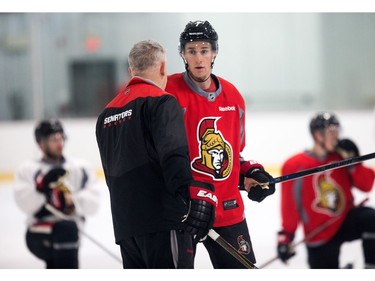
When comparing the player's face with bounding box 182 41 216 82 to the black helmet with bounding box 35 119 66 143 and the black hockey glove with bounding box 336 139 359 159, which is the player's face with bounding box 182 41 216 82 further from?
the black helmet with bounding box 35 119 66 143

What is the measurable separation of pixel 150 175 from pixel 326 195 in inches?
55.3

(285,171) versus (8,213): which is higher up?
(285,171)

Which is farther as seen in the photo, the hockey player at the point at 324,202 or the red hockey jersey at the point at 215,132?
the hockey player at the point at 324,202

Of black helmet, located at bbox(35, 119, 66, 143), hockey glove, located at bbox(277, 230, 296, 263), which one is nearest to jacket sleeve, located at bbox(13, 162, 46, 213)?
black helmet, located at bbox(35, 119, 66, 143)

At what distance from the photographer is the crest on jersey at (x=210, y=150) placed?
7.37 ft

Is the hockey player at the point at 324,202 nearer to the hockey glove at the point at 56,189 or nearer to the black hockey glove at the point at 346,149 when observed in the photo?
the black hockey glove at the point at 346,149

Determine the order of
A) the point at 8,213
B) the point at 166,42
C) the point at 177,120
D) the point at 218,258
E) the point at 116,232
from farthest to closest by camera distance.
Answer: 1. the point at 8,213
2. the point at 166,42
3. the point at 218,258
4. the point at 116,232
5. the point at 177,120

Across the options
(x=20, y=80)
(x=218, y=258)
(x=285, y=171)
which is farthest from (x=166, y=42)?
(x=20, y=80)

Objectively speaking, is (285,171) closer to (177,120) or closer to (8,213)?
(177,120)

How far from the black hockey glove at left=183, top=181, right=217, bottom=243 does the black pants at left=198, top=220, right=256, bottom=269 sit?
0.22 m

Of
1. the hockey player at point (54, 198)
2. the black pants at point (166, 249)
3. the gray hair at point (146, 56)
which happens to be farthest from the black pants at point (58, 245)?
the gray hair at point (146, 56)

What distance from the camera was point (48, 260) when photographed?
327 centimetres

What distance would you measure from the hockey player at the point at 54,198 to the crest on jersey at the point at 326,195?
2.99ft
